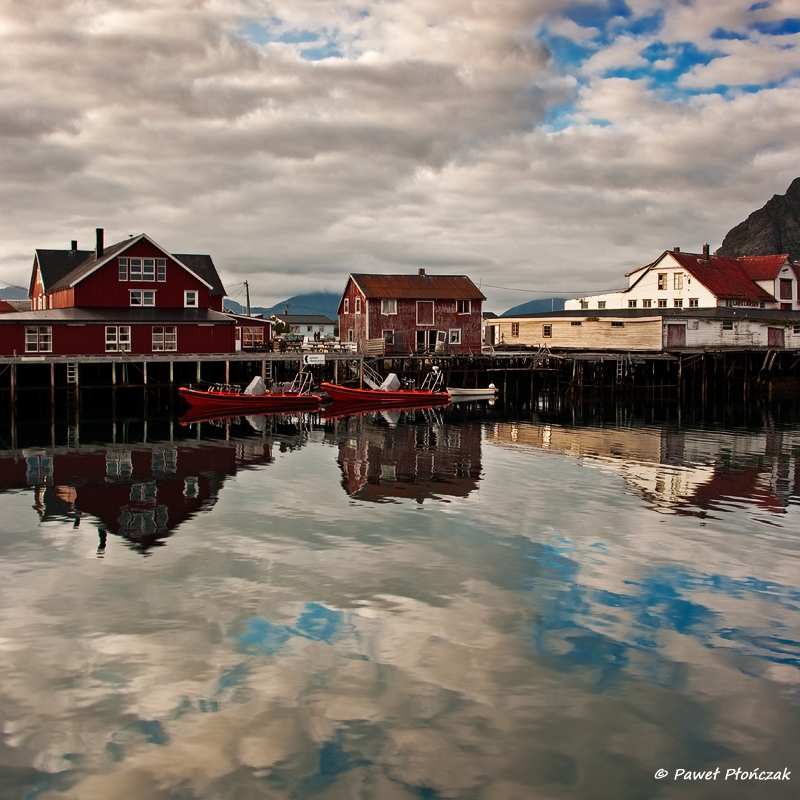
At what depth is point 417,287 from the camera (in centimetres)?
6788

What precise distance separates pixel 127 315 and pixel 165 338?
9.25 feet

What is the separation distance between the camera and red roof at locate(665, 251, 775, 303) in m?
77.8

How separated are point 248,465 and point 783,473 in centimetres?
1970

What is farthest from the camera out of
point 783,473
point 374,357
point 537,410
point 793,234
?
point 793,234

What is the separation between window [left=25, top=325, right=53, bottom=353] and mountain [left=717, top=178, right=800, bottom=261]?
515 feet

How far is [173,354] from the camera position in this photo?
5472cm

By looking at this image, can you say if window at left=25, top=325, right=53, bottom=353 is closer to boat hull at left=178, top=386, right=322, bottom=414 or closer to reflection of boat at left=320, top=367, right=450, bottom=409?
boat hull at left=178, top=386, right=322, bottom=414

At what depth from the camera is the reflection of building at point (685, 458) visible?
26.0 m

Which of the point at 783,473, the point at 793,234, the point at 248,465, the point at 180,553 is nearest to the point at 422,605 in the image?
the point at 180,553

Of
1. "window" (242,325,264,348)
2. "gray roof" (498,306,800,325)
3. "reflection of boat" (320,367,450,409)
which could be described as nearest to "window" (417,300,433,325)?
"gray roof" (498,306,800,325)

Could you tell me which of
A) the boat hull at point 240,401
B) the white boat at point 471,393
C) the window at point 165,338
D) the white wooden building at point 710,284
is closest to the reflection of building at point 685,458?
the boat hull at point 240,401

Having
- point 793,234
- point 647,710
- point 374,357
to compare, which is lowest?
point 647,710

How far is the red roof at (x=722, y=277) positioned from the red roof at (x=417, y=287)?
23499 mm

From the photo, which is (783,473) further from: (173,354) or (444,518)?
(173,354)
